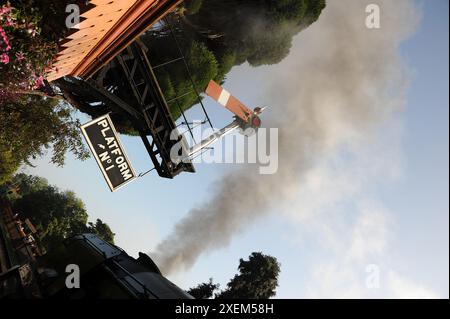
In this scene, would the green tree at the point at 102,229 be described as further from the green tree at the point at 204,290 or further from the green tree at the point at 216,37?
the green tree at the point at 216,37

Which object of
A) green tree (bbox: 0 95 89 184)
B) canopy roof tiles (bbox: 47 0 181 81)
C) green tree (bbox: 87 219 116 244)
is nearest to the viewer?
canopy roof tiles (bbox: 47 0 181 81)

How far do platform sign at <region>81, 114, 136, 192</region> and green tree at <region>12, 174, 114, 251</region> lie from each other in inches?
1101

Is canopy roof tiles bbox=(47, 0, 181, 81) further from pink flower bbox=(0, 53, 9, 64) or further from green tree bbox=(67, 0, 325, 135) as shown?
green tree bbox=(67, 0, 325, 135)

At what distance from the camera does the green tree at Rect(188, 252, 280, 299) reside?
60.7 ft

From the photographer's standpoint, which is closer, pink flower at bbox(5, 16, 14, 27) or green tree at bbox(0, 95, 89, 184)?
pink flower at bbox(5, 16, 14, 27)

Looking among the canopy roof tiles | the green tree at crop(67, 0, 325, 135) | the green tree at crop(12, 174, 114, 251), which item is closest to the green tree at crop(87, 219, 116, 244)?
the green tree at crop(12, 174, 114, 251)

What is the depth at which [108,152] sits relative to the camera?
6.87 metres

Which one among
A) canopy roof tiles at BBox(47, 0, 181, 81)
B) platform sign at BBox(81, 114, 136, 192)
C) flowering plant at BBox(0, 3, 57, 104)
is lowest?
platform sign at BBox(81, 114, 136, 192)

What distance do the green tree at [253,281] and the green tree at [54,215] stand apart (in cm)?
1936

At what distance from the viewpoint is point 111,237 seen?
135 feet

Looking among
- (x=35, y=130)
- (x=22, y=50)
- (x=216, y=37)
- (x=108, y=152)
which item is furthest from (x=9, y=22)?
(x=216, y=37)

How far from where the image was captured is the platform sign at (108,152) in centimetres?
660

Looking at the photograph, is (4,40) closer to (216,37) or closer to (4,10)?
(4,10)

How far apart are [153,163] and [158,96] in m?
2.14
